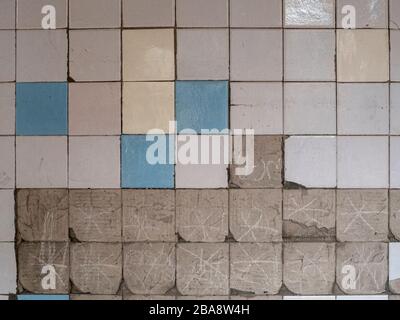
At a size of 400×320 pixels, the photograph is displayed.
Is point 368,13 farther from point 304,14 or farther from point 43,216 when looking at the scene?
point 43,216

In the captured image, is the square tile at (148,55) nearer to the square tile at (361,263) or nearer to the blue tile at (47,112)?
the blue tile at (47,112)

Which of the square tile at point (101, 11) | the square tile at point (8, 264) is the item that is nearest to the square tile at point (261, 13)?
the square tile at point (101, 11)

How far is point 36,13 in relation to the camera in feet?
8.59

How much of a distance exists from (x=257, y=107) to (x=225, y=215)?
62cm

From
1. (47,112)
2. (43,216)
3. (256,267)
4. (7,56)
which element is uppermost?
(7,56)

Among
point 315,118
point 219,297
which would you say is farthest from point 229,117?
point 219,297

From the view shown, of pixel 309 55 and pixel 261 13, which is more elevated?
pixel 261 13

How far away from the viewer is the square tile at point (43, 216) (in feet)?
8.57

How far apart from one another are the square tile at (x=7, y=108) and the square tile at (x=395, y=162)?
2104 mm

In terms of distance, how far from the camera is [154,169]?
103 inches

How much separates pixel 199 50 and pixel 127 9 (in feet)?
1.51

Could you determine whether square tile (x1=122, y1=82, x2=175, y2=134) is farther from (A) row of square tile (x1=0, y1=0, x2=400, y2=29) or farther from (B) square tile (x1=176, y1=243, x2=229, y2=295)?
(B) square tile (x1=176, y1=243, x2=229, y2=295)

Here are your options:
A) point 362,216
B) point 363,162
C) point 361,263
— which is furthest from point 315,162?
point 361,263
